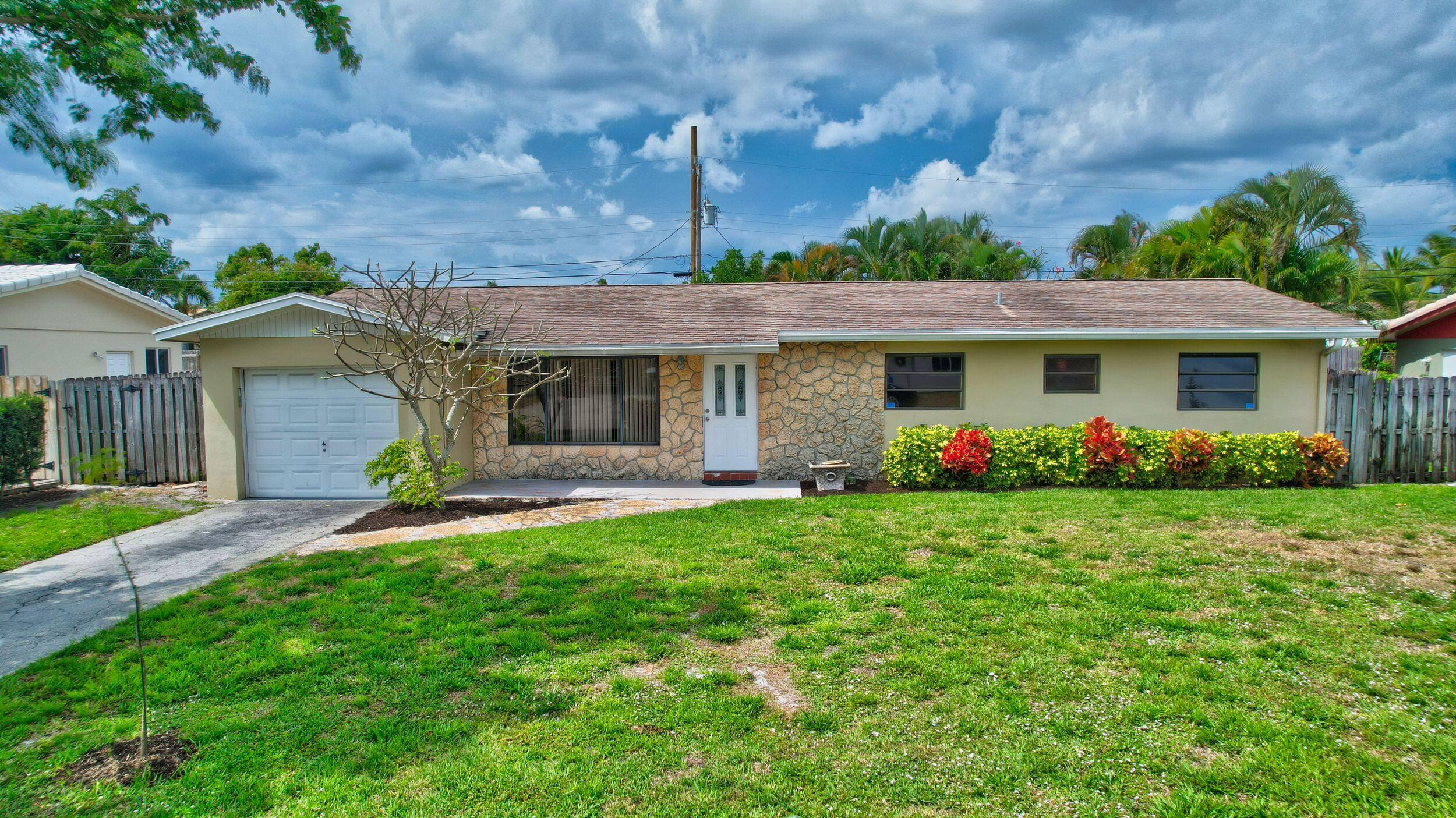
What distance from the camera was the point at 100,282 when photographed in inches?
639

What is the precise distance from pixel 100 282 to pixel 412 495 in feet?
42.8

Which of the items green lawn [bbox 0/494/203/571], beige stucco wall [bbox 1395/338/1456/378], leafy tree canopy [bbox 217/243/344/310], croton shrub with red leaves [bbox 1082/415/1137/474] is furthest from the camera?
leafy tree canopy [bbox 217/243/344/310]

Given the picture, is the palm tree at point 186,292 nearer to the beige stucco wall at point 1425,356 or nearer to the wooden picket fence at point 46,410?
the wooden picket fence at point 46,410

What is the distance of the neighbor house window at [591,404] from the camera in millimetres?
12031

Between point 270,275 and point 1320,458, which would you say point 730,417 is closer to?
point 1320,458

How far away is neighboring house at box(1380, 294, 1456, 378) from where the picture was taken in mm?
13711

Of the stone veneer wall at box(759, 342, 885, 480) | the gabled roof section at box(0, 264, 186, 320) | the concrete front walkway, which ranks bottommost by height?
the concrete front walkway

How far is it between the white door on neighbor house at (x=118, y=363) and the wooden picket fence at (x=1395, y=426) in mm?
24305

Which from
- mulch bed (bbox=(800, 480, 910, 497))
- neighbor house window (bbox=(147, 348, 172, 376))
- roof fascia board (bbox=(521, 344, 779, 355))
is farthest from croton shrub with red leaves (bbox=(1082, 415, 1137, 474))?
neighbor house window (bbox=(147, 348, 172, 376))

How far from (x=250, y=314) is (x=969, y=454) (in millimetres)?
10445

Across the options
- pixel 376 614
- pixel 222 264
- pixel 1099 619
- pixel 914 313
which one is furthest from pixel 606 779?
pixel 222 264

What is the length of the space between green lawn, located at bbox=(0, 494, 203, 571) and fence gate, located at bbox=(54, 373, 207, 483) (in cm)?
115

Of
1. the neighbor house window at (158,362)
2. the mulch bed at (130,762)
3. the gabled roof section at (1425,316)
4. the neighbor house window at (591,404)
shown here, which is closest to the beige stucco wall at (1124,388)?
the neighbor house window at (591,404)

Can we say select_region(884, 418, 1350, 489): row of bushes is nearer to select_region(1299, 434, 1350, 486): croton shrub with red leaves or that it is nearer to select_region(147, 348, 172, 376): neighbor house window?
select_region(1299, 434, 1350, 486): croton shrub with red leaves
